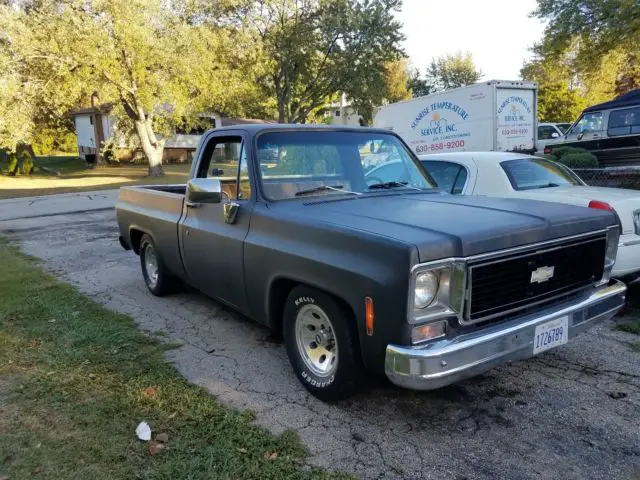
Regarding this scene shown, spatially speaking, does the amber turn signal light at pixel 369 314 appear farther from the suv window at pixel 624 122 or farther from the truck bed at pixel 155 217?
the suv window at pixel 624 122

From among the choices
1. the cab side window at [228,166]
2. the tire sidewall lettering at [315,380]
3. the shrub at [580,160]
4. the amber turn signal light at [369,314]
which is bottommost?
the tire sidewall lettering at [315,380]

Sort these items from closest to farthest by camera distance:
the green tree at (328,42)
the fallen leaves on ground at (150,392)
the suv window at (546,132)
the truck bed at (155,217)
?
the fallen leaves on ground at (150,392)
the truck bed at (155,217)
the suv window at (546,132)
the green tree at (328,42)

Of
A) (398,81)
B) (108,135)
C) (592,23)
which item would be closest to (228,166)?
(592,23)

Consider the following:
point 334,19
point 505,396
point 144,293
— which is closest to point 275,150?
point 505,396

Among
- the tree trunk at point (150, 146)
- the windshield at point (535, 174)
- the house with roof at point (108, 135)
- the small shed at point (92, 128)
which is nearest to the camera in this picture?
the windshield at point (535, 174)

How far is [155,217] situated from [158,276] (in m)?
0.72

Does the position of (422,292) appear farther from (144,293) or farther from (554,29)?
(554,29)

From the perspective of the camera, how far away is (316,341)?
11.7 ft

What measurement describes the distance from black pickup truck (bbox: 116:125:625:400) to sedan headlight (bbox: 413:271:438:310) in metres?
0.01

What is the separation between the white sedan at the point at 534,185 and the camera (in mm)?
5012

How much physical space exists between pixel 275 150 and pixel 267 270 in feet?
3.30

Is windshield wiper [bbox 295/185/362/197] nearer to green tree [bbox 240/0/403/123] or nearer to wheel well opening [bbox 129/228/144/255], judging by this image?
wheel well opening [bbox 129/228/144/255]

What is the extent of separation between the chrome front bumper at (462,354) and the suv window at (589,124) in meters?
12.9

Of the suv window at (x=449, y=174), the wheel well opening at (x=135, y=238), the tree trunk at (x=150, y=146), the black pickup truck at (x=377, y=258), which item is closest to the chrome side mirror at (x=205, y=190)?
the black pickup truck at (x=377, y=258)
